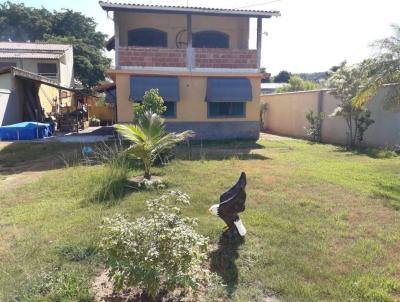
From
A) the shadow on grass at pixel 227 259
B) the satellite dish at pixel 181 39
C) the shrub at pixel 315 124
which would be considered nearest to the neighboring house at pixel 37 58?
the satellite dish at pixel 181 39

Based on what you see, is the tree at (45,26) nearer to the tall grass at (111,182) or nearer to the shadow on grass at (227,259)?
the tall grass at (111,182)

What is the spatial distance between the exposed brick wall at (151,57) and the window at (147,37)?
2260 millimetres

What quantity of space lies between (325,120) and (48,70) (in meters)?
23.1

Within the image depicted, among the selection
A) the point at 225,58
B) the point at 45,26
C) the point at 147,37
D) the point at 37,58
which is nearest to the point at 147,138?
→ the point at 225,58

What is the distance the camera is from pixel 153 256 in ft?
11.5

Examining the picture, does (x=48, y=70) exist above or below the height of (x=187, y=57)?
above

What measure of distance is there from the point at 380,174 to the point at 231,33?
11626mm

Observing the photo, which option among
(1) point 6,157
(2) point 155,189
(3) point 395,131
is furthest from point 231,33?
(2) point 155,189

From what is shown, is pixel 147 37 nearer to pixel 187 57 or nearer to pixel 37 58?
pixel 187 57

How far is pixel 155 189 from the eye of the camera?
7.75 m

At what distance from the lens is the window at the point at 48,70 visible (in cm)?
3106

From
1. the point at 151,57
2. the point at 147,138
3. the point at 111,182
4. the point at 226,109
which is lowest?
the point at 111,182

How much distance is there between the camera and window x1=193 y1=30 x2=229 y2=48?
18.4 meters

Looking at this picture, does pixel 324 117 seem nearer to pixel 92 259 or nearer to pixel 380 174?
pixel 380 174
